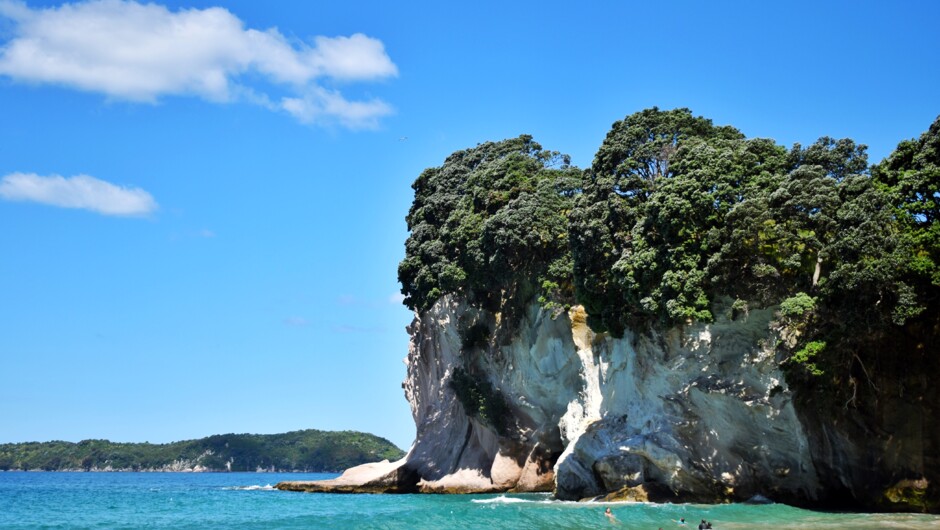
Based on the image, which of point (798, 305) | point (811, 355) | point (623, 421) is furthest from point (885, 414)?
point (623, 421)

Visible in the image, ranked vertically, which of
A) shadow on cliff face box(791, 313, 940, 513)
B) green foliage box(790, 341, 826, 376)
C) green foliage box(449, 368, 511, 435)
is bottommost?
shadow on cliff face box(791, 313, 940, 513)

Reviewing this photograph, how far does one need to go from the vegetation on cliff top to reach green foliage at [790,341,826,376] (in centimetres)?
4

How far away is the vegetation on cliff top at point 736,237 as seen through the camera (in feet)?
87.0

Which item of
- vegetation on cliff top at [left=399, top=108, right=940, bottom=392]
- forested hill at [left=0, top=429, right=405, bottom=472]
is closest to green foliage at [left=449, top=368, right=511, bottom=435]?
vegetation on cliff top at [left=399, top=108, right=940, bottom=392]

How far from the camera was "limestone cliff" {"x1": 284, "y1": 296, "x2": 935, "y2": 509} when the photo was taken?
1209 inches

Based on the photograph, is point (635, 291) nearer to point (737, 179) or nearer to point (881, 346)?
point (737, 179)

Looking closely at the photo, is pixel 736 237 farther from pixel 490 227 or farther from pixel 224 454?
pixel 224 454

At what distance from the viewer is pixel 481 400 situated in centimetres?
4862

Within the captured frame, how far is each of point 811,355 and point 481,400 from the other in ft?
78.4

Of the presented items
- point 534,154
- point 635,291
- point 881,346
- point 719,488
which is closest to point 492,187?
point 534,154

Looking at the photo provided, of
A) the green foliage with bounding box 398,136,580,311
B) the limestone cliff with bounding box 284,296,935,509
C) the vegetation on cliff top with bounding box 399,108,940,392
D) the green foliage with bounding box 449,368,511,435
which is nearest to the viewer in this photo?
the vegetation on cliff top with bounding box 399,108,940,392

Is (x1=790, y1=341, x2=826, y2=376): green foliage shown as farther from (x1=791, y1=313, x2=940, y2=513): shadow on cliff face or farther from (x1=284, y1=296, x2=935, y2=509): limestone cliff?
(x1=284, y1=296, x2=935, y2=509): limestone cliff

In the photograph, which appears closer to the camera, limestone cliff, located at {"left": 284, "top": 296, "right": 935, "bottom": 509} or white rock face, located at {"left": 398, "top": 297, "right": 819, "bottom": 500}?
limestone cliff, located at {"left": 284, "top": 296, "right": 935, "bottom": 509}

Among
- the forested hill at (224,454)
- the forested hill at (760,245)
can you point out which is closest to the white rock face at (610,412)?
the forested hill at (760,245)
